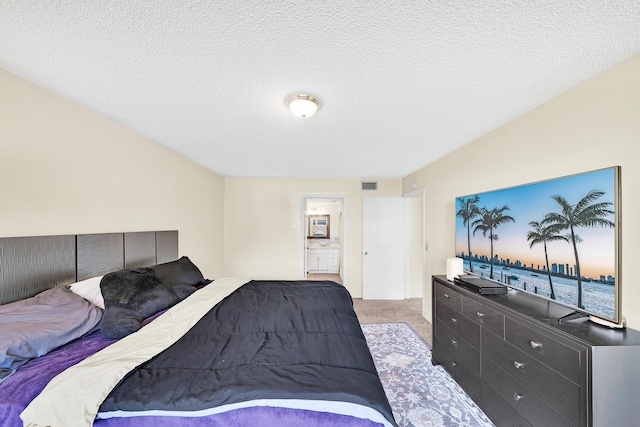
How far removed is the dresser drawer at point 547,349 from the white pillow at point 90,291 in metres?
2.83

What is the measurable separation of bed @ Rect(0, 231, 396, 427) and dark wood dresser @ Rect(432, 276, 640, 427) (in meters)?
1.00

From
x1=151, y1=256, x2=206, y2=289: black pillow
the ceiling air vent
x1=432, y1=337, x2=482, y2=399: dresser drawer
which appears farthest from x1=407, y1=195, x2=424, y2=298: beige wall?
x1=151, y1=256, x2=206, y2=289: black pillow

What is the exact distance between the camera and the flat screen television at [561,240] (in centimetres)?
130

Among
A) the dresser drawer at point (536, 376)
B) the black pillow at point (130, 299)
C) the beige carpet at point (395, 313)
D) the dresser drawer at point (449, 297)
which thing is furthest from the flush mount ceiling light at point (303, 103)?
the beige carpet at point (395, 313)

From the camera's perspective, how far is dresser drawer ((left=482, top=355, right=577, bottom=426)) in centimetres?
134

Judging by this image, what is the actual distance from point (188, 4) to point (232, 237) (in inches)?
170

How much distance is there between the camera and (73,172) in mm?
1850

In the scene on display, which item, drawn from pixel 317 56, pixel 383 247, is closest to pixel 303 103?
pixel 317 56

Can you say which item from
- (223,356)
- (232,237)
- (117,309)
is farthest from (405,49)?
(232,237)

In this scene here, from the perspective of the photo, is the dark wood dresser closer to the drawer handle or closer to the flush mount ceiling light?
the drawer handle

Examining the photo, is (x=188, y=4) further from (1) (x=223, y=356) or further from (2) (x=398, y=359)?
(2) (x=398, y=359)

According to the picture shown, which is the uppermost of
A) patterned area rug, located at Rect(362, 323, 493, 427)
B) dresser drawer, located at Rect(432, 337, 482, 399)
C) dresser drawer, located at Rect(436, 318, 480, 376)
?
dresser drawer, located at Rect(436, 318, 480, 376)

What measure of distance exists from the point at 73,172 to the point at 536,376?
3479 mm

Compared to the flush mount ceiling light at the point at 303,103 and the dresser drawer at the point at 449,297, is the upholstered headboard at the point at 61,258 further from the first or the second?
the dresser drawer at the point at 449,297
